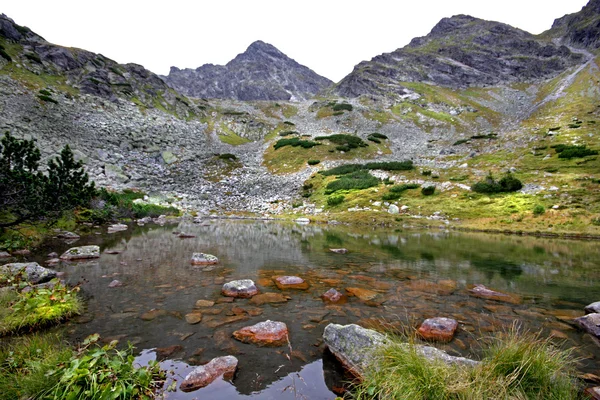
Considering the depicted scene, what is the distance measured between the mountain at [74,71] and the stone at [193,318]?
6473 cm

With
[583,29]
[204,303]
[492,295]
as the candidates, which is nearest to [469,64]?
[583,29]

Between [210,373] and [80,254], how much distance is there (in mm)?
11582

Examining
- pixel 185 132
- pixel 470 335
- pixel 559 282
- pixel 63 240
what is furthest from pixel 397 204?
pixel 185 132

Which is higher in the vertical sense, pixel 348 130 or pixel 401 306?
pixel 348 130

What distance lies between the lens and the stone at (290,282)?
9.42 metres

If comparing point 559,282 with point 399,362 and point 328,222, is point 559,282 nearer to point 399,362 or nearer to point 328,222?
point 399,362

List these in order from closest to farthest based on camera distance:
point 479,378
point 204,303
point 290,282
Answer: point 479,378
point 204,303
point 290,282

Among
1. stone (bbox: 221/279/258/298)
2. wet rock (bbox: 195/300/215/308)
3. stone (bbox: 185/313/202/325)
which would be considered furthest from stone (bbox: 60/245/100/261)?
stone (bbox: 185/313/202/325)

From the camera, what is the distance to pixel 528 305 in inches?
320

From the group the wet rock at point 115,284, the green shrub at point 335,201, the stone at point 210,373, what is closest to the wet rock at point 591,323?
the stone at point 210,373

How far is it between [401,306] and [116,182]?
39.6 metres

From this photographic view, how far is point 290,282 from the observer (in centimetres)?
976

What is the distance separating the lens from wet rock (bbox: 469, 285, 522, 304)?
8.52 metres

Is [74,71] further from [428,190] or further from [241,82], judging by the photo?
[241,82]
